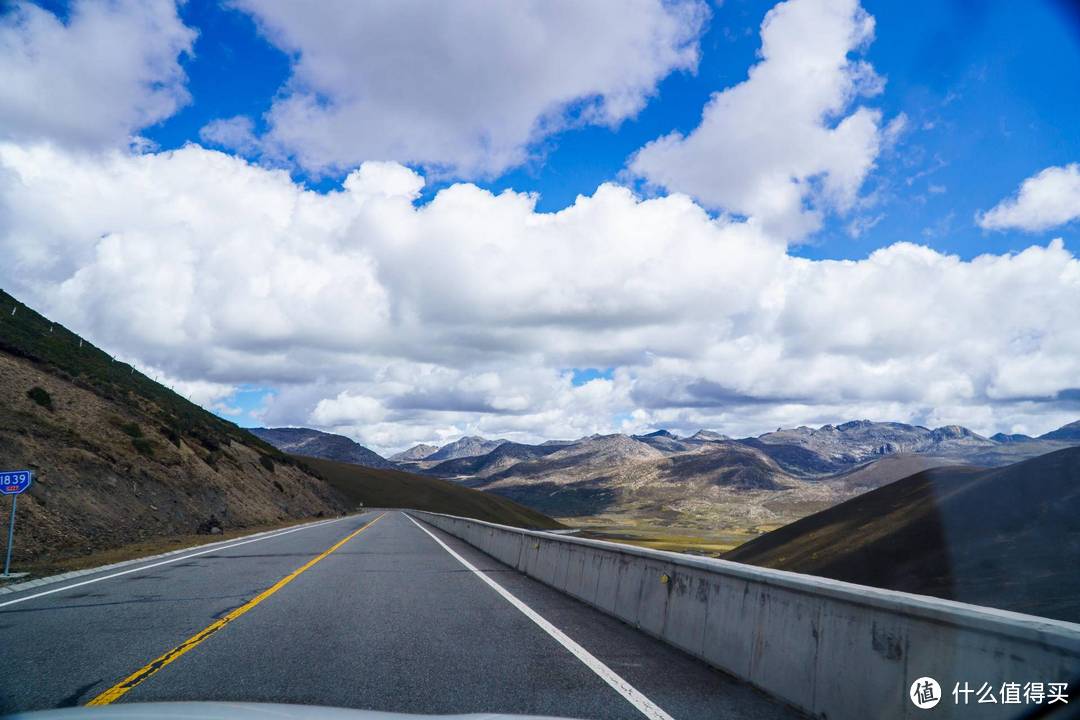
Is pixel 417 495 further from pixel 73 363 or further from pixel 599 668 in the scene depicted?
pixel 599 668

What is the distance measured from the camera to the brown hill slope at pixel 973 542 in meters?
21.7

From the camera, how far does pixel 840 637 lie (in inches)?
212

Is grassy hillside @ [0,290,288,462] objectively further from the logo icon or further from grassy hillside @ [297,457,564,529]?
grassy hillside @ [297,457,564,529]

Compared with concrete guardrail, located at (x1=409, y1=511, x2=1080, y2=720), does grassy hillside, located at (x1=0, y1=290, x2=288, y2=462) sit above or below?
above

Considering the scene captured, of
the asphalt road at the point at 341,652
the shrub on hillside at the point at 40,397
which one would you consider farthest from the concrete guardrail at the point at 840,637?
the shrub on hillside at the point at 40,397

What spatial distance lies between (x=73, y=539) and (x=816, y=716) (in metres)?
23.8

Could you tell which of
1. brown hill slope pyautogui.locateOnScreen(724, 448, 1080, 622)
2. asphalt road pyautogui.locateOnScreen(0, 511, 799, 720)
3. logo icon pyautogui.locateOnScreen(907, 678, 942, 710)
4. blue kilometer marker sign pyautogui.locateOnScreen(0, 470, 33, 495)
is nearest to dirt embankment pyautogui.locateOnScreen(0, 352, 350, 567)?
blue kilometer marker sign pyautogui.locateOnScreen(0, 470, 33, 495)

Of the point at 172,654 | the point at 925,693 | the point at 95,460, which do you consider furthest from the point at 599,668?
the point at 95,460

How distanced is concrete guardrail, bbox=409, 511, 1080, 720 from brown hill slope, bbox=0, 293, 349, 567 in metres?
17.7

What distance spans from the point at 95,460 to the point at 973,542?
35220mm

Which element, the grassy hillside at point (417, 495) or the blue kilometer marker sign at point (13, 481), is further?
the grassy hillside at point (417, 495)

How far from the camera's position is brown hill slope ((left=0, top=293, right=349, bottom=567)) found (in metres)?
23.6

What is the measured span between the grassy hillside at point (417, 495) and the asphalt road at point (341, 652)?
Result: 110783mm

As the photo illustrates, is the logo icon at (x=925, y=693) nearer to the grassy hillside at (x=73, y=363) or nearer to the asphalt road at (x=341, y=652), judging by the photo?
the asphalt road at (x=341, y=652)
